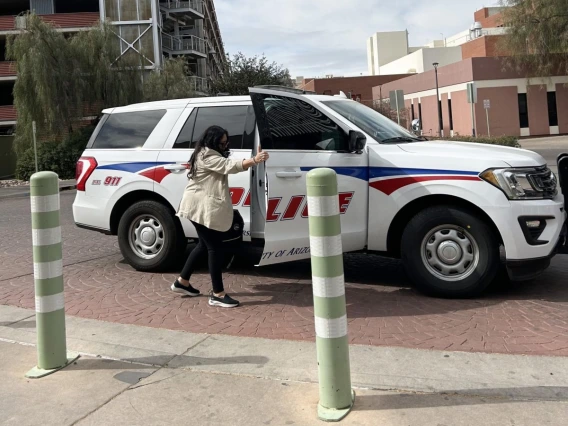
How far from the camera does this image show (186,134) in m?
6.72

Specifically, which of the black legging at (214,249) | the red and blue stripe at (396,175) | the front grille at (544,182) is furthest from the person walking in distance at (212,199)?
the front grille at (544,182)

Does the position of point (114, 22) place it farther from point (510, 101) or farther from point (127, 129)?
Result: point (127, 129)

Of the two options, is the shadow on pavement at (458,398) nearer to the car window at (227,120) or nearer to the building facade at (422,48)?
the car window at (227,120)

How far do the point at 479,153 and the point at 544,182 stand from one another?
621 mm

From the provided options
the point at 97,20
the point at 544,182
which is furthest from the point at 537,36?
the point at 544,182

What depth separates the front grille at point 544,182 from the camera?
16.8ft

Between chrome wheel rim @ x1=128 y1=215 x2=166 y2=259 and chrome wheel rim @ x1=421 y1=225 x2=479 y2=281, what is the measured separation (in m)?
3.06

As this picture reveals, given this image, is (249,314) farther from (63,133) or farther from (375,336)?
(63,133)

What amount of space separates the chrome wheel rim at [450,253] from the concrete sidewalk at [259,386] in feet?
4.51

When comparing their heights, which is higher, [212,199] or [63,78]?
[63,78]

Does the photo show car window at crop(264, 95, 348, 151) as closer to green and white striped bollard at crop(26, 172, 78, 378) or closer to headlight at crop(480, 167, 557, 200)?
headlight at crop(480, 167, 557, 200)

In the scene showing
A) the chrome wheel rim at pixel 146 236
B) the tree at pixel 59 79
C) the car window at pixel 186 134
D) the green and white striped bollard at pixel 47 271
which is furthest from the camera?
the tree at pixel 59 79

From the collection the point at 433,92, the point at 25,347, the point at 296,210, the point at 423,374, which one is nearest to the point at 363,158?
the point at 296,210

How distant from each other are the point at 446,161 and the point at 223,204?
2075 millimetres
